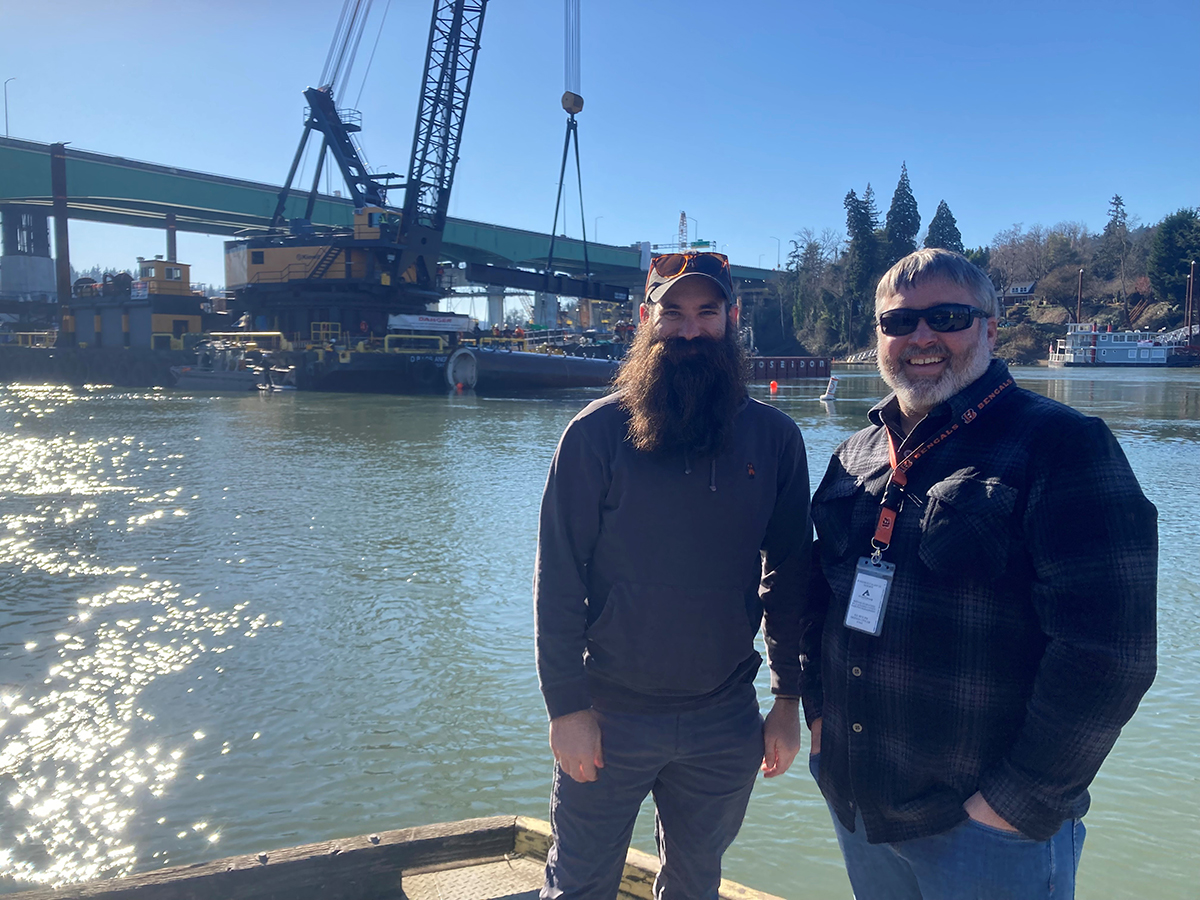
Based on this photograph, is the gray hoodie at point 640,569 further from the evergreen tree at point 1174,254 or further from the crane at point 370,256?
the evergreen tree at point 1174,254

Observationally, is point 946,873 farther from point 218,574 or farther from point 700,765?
point 218,574

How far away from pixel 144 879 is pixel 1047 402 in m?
2.73

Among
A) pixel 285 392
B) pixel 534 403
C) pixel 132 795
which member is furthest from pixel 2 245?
pixel 132 795

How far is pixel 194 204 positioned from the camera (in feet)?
158

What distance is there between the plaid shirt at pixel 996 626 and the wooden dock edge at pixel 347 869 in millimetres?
981

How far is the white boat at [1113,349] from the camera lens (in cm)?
6850

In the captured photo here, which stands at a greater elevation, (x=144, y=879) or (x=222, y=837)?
(x=144, y=879)

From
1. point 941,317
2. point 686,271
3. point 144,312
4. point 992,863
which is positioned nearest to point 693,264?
point 686,271

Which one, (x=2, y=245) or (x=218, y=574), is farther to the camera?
(x=2, y=245)

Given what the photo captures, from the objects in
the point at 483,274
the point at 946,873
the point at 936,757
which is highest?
the point at 483,274

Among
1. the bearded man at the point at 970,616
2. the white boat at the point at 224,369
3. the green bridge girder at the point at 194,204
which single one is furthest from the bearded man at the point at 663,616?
the green bridge girder at the point at 194,204

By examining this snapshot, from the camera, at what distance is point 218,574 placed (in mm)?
7445

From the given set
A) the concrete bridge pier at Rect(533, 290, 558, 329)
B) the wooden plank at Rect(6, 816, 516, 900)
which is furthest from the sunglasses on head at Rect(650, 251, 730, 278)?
the concrete bridge pier at Rect(533, 290, 558, 329)

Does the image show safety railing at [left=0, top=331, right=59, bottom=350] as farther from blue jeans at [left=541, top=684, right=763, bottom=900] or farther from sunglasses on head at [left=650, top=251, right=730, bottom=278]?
blue jeans at [left=541, top=684, right=763, bottom=900]
